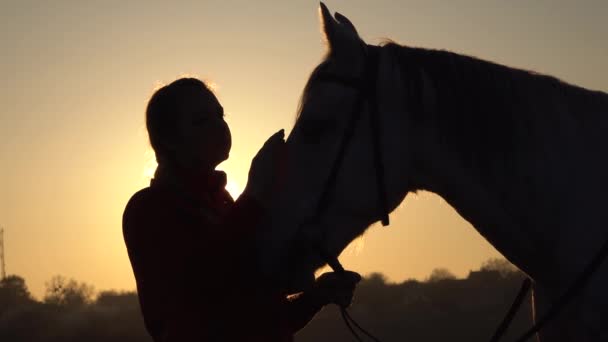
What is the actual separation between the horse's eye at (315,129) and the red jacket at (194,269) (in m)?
0.39

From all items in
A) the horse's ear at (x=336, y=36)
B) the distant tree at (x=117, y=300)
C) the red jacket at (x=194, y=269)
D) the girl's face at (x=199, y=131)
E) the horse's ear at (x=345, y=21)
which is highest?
the distant tree at (x=117, y=300)

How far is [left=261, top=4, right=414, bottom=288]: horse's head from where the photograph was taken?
3.72 metres

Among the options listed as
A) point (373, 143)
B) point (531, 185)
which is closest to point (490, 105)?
point (531, 185)

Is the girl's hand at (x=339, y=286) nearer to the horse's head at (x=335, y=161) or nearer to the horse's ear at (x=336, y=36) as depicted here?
the horse's head at (x=335, y=161)

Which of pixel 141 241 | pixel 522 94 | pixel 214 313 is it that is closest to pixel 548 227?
pixel 522 94

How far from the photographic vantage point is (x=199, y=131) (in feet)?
12.4

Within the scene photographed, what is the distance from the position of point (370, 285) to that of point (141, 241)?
35.1m

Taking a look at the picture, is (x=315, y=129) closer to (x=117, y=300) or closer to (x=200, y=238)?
(x=200, y=238)

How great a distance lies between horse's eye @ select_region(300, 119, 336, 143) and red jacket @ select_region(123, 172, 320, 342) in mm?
385

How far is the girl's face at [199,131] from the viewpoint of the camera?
12.4 ft

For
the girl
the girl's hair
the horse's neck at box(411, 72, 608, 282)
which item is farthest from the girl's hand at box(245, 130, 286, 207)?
the horse's neck at box(411, 72, 608, 282)

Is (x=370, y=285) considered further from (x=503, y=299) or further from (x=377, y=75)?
(x=377, y=75)

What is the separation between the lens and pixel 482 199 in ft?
12.4

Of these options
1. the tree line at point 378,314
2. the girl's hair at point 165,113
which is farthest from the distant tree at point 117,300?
the girl's hair at point 165,113
